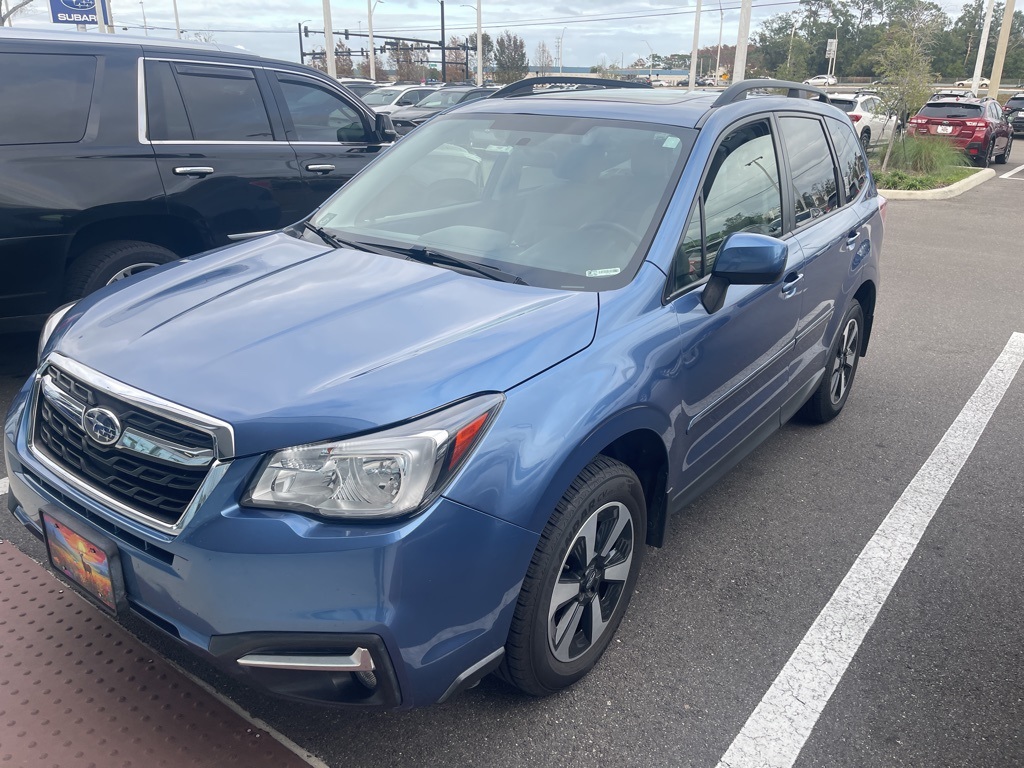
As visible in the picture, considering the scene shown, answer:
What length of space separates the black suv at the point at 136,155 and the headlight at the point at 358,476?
9.40 ft

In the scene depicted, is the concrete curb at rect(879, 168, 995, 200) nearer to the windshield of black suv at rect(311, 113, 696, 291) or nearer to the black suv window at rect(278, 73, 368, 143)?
the black suv window at rect(278, 73, 368, 143)

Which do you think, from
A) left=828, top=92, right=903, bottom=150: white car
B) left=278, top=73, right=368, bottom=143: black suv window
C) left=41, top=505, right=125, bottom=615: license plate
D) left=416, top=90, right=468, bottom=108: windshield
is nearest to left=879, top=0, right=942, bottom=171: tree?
left=828, top=92, right=903, bottom=150: white car

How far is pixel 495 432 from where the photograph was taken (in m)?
2.09

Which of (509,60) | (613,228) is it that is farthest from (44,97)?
(509,60)

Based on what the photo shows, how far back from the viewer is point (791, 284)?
Result: 11.8 feet

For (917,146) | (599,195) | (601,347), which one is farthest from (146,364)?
(917,146)

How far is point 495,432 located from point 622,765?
106 centimetres

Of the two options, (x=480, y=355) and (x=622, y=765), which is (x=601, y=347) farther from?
(x=622, y=765)

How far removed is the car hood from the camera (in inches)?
80.3

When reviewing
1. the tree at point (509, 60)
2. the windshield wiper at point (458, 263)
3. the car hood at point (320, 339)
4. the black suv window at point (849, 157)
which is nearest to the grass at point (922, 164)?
the black suv window at point (849, 157)


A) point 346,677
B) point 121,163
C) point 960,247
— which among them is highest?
point 121,163

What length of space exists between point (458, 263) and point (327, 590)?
1350 mm

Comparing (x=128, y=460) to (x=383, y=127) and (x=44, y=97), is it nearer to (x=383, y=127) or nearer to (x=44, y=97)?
(x=44, y=97)

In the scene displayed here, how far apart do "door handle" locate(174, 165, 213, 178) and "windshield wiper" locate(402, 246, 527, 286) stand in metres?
2.71
